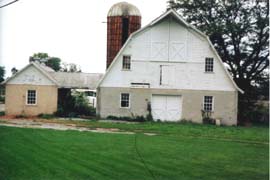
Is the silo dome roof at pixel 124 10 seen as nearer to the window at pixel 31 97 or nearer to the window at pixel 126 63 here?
the window at pixel 126 63

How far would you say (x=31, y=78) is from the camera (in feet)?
85.2

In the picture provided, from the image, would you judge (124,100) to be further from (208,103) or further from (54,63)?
(54,63)

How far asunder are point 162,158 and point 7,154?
11.0ft

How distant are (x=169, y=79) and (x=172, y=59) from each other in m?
1.06

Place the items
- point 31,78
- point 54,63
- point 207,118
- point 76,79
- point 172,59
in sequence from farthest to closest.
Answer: point 54,63 → point 76,79 → point 31,78 → point 172,59 → point 207,118

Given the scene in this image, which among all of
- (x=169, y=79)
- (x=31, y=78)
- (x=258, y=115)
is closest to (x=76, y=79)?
(x=31, y=78)

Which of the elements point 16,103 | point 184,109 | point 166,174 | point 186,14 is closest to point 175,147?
point 166,174

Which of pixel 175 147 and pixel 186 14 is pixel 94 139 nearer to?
pixel 175 147

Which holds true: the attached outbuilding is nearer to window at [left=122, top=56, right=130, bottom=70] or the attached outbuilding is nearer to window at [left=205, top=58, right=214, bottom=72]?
window at [left=122, top=56, right=130, bottom=70]

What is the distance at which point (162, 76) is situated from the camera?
81.9 ft

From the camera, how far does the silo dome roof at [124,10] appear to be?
2873 centimetres

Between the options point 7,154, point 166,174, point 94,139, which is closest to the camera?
point 166,174

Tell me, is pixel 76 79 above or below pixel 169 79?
above

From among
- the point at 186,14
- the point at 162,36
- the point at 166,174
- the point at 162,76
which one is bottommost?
the point at 166,174
